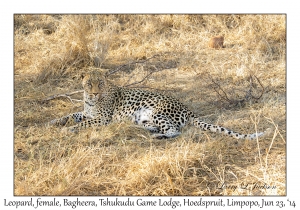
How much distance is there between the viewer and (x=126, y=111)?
276 inches

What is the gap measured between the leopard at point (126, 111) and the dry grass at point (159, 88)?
23 cm

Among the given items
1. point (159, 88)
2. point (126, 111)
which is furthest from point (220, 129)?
point (159, 88)

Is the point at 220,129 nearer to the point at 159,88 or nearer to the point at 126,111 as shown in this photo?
the point at 126,111

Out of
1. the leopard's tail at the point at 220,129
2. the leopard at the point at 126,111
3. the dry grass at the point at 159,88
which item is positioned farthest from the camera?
the leopard at the point at 126,111

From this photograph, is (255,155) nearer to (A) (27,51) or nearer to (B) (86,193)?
(B) (86,193)

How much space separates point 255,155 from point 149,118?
175 cm

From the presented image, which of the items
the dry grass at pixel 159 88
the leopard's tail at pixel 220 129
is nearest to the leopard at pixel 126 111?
the leopard's tail at pixel 220 129

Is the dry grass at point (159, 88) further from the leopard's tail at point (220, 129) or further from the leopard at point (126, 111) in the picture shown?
the leopard at point (126, 111)

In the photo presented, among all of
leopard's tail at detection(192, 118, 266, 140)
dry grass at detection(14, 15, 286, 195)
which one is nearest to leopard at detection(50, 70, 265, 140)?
leopard's tail at detection(192, 118, 266, 140)

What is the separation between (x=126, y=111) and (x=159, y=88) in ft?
4.78

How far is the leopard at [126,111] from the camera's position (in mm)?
6680

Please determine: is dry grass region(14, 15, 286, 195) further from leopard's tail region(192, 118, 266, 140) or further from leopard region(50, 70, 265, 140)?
leopard region(50, 70, 265, 140)
